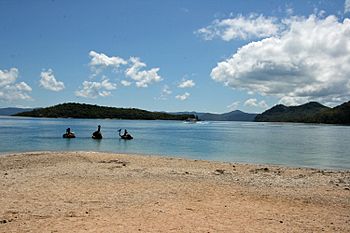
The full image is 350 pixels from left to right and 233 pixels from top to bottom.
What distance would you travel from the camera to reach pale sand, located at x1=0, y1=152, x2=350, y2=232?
27.0ft

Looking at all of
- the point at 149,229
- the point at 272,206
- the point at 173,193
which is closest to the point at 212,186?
the point at 173,193

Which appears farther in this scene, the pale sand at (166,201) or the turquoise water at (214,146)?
the turquoise water at (214,146)

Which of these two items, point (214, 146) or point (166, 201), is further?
point (214, 146)

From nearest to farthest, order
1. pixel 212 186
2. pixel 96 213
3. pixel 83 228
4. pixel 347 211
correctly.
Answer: pixel 83 228, pixel 96 213, pixel 347 211, pixel 212 186

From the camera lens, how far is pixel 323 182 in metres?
15.3

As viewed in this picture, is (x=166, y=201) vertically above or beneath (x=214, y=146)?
above

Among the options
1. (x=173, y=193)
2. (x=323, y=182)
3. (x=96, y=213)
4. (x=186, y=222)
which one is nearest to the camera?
(x=186, y=222)

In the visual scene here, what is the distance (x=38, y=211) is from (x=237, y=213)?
4.87 m

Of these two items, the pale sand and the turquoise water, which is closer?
the pale sand

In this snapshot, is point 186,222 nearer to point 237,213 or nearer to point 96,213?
point 237,213

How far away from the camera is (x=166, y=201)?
10.6 m

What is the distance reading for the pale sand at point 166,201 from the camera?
27.0ft

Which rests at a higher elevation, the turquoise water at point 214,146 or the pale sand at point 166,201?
the pale sand at point 166,201

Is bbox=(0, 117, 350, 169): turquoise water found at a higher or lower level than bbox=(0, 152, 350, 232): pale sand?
lower
